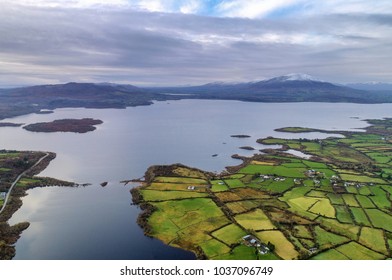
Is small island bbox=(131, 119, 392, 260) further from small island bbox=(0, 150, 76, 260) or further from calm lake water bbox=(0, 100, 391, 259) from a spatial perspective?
small island bbox=(0, 150, 76, 260)

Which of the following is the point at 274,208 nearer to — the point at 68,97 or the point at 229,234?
the point at 229,234

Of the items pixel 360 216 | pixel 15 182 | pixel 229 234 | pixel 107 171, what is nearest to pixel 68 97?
pixel 107 171

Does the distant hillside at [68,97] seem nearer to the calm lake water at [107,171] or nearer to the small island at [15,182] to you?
the calm lake water at [107,171]

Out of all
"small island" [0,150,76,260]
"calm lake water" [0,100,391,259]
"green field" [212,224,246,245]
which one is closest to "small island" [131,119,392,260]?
"green field" [212,224,246,245]

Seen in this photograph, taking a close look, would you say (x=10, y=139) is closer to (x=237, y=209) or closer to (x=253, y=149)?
(x=253, y=149)

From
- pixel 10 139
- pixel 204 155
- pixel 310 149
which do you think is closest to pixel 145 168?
pixel 204 155

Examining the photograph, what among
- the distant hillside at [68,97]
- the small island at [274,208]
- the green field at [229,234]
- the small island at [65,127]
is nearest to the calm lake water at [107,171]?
the small island at [274,208]

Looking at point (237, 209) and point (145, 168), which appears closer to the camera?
point (237, 209)
